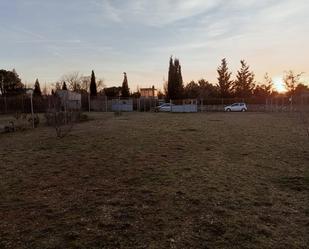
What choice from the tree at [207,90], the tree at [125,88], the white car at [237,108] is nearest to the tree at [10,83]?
the tree at [125,88]

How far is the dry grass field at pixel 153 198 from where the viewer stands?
11.3ft

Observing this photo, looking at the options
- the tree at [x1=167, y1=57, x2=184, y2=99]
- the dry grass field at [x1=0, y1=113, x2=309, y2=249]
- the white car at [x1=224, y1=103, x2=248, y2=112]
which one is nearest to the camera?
the dry grass field at [x1=0, y1=113, x2=309, y2=249]

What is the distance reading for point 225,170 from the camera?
6.67m

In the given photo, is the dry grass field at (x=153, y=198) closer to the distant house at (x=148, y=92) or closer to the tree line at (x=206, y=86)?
the tree line at (x=206, y=86)

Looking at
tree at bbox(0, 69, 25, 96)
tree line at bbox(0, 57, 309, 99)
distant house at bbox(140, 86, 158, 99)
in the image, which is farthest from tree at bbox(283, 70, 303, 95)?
tree at bbox(0, 69, 25, 96)

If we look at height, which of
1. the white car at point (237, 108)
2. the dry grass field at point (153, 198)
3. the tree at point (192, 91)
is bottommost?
the dry grass field at point (153, 198)

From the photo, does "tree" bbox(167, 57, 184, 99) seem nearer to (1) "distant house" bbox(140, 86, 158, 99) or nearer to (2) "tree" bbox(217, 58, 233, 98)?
(1) "distant house" bbox(140, 86, 158, 99)

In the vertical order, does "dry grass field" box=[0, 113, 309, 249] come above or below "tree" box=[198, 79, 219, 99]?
below

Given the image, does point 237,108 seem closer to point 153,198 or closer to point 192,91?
point 192,91

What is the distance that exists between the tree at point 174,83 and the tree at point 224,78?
28.5ft

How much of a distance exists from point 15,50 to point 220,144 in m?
18.8

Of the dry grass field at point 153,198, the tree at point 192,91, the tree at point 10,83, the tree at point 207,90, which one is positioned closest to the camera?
the dry grass field at point 153,198

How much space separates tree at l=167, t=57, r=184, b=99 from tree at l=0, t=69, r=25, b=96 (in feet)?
76.8

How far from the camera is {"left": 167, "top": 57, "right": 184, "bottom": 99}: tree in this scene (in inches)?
1994
